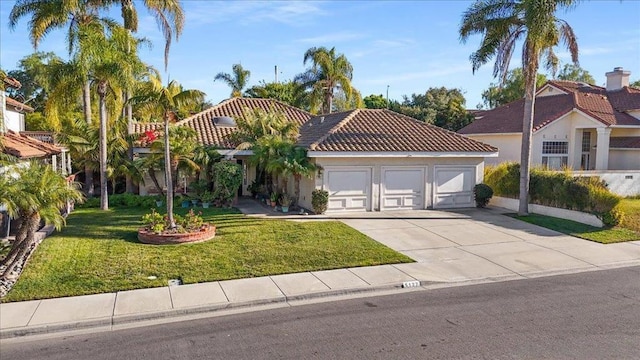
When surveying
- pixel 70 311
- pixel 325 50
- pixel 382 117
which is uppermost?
pixel 325 50

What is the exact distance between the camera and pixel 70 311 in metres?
8.40

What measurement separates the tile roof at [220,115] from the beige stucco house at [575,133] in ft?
40.8

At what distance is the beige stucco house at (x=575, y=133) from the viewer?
28.0 metres

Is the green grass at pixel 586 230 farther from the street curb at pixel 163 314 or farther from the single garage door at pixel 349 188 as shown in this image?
the street curb at pixel 163 314

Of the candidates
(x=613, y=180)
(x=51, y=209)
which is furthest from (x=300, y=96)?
(x=51, y=209)

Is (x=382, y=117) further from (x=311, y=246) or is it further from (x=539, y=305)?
(x=539, y=305)

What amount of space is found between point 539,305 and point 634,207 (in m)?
12.9

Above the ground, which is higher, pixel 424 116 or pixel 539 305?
pixel 424 116

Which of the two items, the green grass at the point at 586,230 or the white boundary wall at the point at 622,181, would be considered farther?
the white boundary wall at the point at 622,181

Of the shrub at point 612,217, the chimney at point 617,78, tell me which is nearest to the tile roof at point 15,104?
the shrub at point 612,217

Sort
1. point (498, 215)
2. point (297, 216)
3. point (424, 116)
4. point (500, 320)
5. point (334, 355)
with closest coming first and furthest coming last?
1. point (334, 355)
2. point (500, 320)
3. point (297, 216)
4. point (498, 215)
5. point (424, 116)

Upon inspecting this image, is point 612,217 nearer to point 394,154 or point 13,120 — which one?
point 394,154

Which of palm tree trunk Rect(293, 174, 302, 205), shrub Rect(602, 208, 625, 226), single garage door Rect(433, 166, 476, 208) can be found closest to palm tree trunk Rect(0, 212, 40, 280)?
palm tree trunk Rect(293, 174, 302, 205)

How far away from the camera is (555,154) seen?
2881cm
